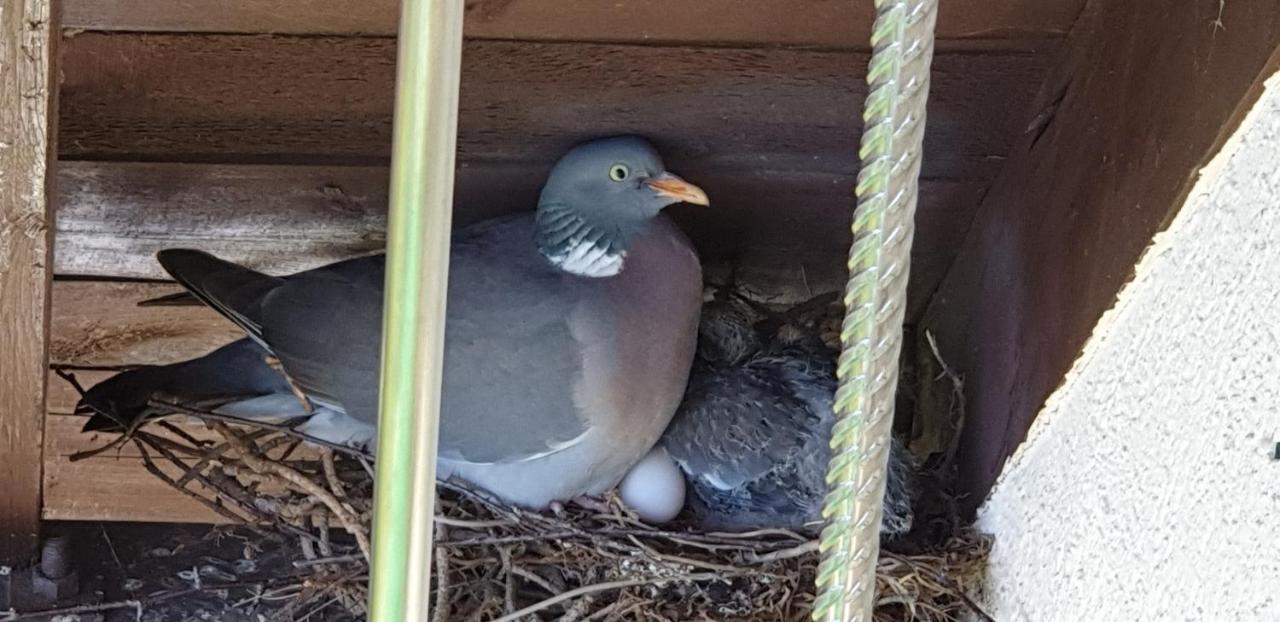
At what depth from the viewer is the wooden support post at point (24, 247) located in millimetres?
1029

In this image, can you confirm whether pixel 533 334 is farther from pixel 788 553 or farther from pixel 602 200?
pixel 788 553

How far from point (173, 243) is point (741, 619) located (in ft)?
2.19

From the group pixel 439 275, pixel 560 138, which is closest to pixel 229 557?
pixel 560 138

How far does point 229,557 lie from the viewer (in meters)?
1.38

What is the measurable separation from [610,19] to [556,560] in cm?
46

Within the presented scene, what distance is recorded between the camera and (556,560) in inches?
46.4

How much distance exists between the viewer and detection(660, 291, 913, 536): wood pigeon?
4.19 ft

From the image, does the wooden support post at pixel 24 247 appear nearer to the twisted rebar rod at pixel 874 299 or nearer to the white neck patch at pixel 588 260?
the white neck patch at pixel 588 260

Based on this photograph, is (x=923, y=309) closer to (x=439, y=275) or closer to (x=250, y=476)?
(x=250, y=476)

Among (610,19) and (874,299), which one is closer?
(874,299)

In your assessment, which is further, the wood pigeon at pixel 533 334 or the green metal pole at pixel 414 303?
the wood pigeon at pixel 533 334

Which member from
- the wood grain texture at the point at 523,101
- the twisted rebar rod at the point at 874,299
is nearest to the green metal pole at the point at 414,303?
the twisted rebar rod at the point at 874,299

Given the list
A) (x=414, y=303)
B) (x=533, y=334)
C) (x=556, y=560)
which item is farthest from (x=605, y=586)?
(x=414, y=303)

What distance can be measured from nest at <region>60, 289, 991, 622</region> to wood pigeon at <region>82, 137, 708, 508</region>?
1.6 inches
